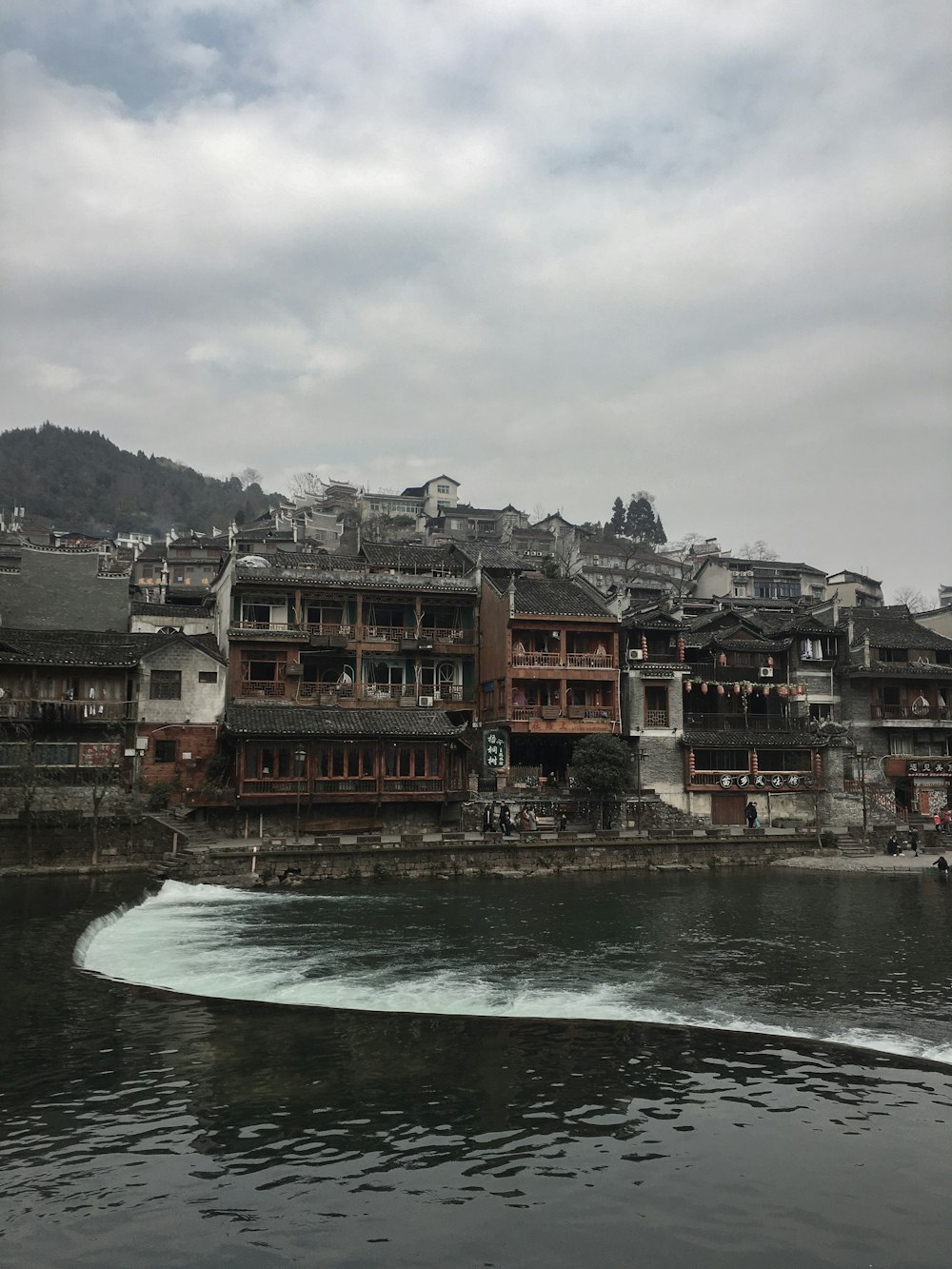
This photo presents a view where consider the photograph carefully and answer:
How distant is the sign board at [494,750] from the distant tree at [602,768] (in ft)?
12.6

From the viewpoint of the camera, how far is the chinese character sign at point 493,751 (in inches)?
2037

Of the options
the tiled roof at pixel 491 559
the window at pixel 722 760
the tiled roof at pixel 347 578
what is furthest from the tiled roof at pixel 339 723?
the window at pixel 722 760

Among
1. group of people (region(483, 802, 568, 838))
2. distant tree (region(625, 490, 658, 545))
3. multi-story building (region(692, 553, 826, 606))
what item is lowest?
group of people (region(483, 802, 568, 838))

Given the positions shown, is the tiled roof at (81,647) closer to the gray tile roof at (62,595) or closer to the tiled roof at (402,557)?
the gray tile roof at (62,595)

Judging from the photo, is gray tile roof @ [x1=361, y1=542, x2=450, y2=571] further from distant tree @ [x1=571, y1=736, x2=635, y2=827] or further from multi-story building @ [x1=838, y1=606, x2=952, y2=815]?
multi-story building @ [x1=838, y1=606, x2=952, y2=815]

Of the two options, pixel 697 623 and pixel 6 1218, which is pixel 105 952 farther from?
pixel 697 623

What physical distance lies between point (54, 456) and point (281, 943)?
6498 inches

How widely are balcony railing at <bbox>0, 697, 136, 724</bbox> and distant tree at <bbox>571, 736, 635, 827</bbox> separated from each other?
22628mm

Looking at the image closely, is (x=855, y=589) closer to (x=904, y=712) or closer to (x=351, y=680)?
(x=904, y=712)

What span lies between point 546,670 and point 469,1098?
127ft

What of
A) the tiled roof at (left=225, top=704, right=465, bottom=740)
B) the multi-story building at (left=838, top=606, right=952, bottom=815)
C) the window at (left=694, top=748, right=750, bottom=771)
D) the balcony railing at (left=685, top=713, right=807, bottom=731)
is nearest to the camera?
the tiled roof at (left=225, top=704, right=465, bottom=740)

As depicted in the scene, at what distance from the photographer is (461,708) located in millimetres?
57500

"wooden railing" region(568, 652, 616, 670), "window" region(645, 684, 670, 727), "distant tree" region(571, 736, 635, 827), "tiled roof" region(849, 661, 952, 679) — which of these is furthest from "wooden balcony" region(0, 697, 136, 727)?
"tiled roof" region(849, 661, 952, 679)

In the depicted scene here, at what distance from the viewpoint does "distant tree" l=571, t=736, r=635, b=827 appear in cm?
4922
